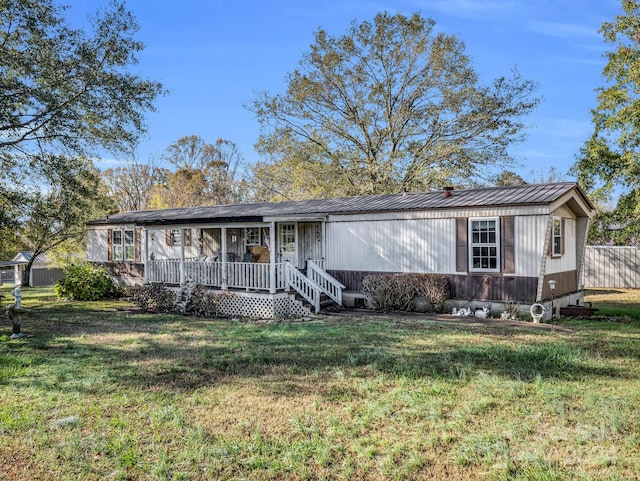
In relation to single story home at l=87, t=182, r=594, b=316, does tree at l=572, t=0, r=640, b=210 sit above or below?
above

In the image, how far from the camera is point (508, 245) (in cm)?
1162

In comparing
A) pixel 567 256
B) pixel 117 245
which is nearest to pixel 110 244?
pixel 117 245

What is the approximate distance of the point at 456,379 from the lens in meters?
6.22

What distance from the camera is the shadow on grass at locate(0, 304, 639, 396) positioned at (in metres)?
6.54

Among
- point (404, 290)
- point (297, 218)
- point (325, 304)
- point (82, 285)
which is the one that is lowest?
point (325, 304)

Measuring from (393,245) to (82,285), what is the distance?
472 inches

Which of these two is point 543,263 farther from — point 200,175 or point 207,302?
point 200,175

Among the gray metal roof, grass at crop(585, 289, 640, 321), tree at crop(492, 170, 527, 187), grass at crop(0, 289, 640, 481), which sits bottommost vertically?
grass at crop(585, 289, 640, 321)

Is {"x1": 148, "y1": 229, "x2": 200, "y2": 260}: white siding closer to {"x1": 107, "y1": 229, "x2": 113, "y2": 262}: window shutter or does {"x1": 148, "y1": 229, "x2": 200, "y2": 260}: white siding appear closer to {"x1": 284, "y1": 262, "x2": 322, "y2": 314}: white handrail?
{"x1": 107, "y1": 229, "x2": 113, "y2": 262}: window shutter

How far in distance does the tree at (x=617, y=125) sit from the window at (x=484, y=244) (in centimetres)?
595

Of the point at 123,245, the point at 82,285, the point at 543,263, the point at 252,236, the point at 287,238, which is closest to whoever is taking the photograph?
the point at 543,263

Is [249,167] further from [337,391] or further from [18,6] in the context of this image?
[337,391]

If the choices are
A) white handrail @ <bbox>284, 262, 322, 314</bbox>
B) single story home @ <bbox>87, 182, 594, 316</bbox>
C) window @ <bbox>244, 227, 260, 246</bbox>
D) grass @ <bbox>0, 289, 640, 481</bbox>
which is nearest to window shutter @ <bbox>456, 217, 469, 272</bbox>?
single story home @ <bbox>87, 182, 594, 316</bbox>

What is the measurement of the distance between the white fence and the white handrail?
13016 mm
